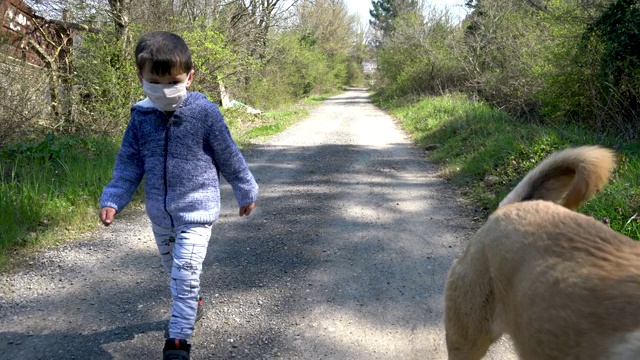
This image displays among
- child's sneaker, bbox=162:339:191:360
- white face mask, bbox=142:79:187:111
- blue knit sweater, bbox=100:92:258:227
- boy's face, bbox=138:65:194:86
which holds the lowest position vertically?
child's sneaker, bbox=162:339:191:360

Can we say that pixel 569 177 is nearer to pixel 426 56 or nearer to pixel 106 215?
pixel 106 215

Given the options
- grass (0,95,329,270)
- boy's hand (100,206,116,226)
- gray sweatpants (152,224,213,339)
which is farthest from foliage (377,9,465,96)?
boy's hand (100,206,116,226)

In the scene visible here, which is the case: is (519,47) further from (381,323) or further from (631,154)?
(381,323)

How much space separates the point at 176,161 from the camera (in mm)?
2932

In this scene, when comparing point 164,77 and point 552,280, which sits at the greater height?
point 164,77

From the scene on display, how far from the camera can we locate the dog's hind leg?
2100 mm

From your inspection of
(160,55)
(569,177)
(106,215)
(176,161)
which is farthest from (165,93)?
(569,177)

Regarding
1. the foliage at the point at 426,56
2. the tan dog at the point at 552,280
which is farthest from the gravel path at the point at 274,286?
the foliage at the point at 426,56

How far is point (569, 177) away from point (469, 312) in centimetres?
100

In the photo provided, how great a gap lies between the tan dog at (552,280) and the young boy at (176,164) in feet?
5.14

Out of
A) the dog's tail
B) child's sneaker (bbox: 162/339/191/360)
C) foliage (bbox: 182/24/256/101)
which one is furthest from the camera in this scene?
foliage (bbox: 182/24/256/101)

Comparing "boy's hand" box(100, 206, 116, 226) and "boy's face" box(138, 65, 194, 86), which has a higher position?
"boy's face" box(138, 65, 194, 86)

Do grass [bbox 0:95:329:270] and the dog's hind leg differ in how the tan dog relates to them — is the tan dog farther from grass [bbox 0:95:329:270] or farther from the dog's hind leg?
grass [bbox 0:95:329:270]

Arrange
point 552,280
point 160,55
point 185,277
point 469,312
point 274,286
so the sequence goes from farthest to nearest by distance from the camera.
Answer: point 274,286
point 185,277
point 160,55
point 469,312
point 552,280
